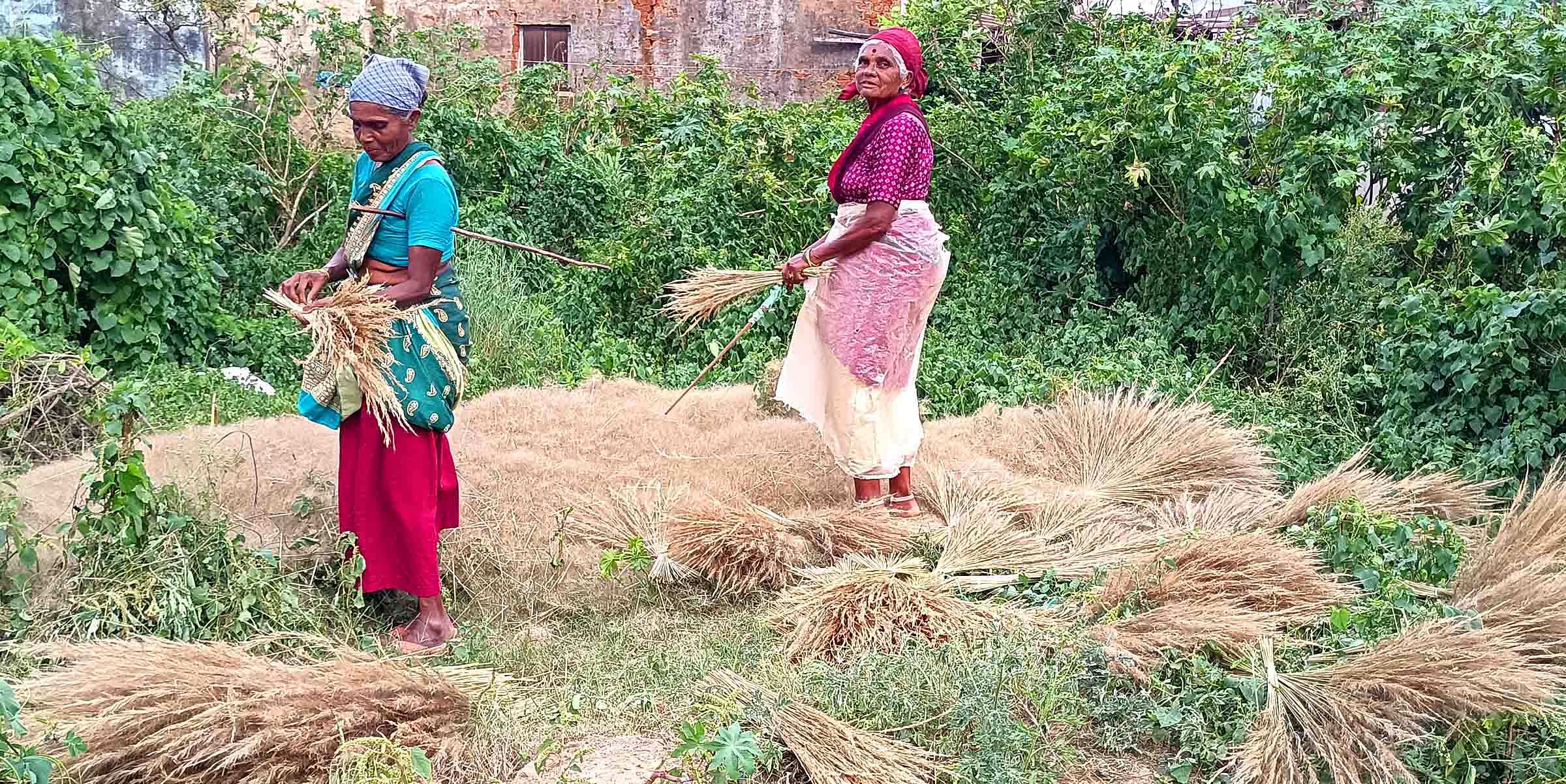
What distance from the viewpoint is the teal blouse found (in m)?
3.73

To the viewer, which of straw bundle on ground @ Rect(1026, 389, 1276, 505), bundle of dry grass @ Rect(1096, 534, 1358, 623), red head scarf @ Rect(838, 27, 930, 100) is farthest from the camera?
straw bundle on ground @ Rect(1026, 389, 1276, 505)

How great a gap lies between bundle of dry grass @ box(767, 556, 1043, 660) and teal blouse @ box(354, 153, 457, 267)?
1397 millimetres

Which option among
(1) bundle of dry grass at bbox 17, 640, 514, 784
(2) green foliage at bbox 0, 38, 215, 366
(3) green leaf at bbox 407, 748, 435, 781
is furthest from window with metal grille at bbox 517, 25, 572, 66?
(3) green leaf at bbox 407, 748, 435, 781

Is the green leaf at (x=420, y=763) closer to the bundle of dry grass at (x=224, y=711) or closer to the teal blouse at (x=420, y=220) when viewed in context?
the bundle of dry grass at (x=224, y=711)

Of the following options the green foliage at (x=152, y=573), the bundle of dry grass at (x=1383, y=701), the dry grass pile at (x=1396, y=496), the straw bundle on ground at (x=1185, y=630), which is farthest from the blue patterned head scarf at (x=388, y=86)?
the dry grass pile at (x=1396, y=496)

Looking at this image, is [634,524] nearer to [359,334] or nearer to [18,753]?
[359,334]

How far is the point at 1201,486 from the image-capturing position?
5.09 m

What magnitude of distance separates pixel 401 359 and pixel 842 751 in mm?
1574

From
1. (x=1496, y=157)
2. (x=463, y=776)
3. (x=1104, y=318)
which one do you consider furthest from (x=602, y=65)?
(x=463, y=776)

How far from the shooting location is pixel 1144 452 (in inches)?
207

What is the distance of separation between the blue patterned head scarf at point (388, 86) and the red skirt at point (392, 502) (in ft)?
2.76

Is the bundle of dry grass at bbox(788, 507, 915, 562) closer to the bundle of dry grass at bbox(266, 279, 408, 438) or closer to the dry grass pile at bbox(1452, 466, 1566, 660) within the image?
the bundle of dry grass at bbox(266, 279, 408, 438)

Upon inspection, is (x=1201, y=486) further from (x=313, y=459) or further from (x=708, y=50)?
(x=708, y=50)

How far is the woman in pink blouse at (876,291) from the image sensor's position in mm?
4512
